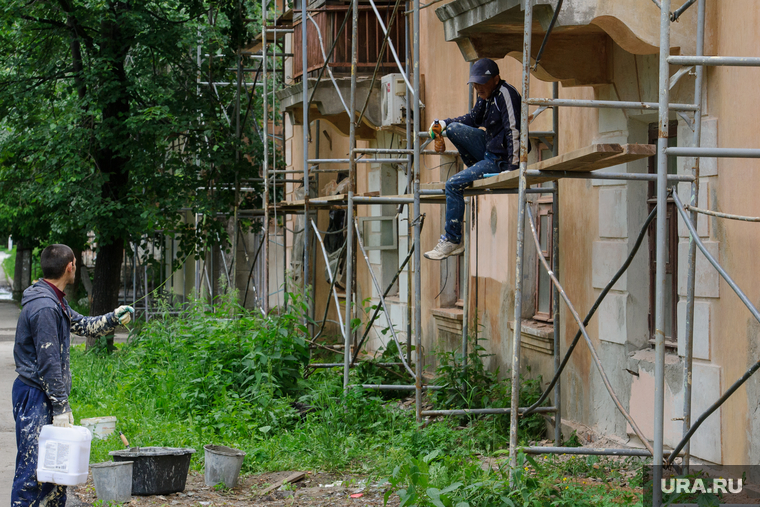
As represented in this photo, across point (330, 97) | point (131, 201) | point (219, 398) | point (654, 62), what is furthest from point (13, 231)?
point (654, 62)

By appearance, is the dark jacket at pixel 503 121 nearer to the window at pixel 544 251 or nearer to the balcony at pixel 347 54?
the window at pixel 544 251

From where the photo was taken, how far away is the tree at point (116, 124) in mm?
13109

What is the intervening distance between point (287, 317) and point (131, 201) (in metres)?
4.97

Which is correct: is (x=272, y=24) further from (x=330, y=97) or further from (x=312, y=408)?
(x=312, y=408)

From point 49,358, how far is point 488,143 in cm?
360

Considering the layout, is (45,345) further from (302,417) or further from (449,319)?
(449,319)

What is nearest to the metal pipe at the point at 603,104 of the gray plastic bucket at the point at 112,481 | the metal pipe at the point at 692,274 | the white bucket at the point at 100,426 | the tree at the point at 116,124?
the metal pipe at the point at 692,274

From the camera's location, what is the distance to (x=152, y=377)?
987 centimetres

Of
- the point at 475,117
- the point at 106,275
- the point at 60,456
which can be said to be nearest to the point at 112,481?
the point at 60,456

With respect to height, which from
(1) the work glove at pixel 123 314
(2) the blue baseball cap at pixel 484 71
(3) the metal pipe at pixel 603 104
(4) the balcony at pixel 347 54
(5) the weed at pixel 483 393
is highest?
(4) the balcony at pixel 347 54

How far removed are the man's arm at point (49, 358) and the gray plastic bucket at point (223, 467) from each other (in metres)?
1.46

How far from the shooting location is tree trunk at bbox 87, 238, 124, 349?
14523mm

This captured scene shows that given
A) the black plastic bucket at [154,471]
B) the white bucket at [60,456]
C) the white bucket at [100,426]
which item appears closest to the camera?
the white bucket at [60,456]
